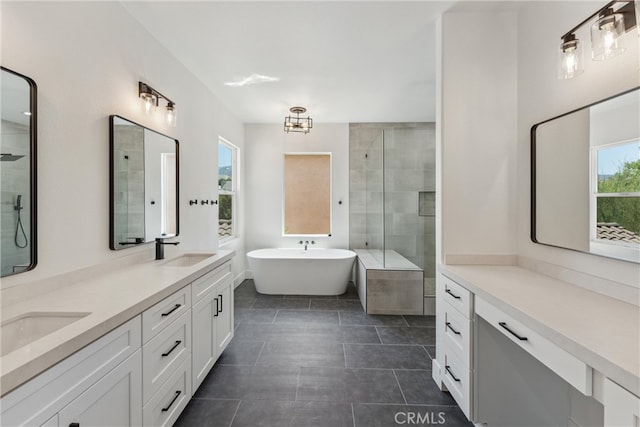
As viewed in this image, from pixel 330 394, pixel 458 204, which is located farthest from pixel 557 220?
pixel 330 394

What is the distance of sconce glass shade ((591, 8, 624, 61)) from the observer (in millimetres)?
1186

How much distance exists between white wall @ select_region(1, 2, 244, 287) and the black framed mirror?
0.05 metres

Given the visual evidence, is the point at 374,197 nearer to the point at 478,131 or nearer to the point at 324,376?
the point at 478,131

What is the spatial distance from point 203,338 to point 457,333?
167cm

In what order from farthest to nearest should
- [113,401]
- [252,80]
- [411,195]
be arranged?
[411,195] → [252,80] → [113,401]

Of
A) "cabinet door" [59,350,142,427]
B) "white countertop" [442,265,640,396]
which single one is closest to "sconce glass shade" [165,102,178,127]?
"cabinet door" [59,350,142,427]

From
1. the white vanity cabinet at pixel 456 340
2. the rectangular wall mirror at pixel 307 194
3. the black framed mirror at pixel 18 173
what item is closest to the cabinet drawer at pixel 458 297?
the white vanity cabinet at pixel 456 340

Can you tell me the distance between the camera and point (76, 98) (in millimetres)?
1511

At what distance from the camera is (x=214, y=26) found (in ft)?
6.69

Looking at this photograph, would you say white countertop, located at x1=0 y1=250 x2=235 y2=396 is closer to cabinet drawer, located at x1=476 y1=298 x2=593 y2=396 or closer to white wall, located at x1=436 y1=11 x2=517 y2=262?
cabinet drawer, located at x1=476 y1=298 x2=593 y2=396

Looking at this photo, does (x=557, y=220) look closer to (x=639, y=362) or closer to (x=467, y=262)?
(x=467, y=262)

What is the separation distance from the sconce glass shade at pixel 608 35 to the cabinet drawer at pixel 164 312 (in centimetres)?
236

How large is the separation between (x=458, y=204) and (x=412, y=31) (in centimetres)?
135

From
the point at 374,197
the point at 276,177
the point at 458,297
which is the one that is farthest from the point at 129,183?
the point at 374,197
